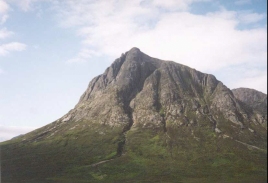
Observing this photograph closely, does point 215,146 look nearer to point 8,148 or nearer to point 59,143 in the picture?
point 59,143

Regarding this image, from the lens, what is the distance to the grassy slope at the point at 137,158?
384ft

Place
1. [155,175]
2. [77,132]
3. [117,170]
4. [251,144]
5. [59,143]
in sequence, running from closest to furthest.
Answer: [155,175], [117,170], [251,144], [59,143], [77,132]

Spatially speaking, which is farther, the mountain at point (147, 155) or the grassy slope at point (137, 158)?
the mountain at point (147, 155)

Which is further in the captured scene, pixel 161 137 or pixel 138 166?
pixel 161 137

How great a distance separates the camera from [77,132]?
197 m

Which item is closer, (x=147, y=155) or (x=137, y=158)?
(x=137, y=158)

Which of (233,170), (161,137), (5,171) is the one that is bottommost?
(233,170)

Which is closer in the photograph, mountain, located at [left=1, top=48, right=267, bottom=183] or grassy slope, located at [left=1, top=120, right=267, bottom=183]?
grassy slope, located at [left=1, top=120, right=267, bottom=183]

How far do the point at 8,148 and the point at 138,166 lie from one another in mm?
96905

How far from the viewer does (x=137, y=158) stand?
484 feet

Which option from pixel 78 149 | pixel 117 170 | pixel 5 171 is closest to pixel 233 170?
pixel 117 170

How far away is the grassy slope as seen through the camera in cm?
11706

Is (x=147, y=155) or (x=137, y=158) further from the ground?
(x=147, y=155)

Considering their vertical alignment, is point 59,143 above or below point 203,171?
above
